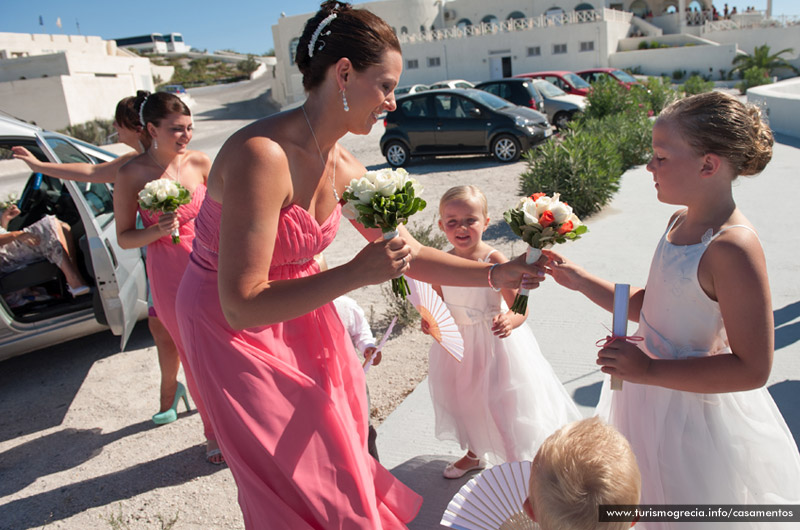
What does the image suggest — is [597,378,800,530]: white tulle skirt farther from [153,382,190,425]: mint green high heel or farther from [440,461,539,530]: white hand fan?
[153,382,190,425]: mint green high heel

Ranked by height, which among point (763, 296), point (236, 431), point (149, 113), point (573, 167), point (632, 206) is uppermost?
point (149, 113)

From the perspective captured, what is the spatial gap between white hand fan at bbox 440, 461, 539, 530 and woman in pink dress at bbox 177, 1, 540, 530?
33cm

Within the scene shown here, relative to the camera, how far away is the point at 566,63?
145 ft

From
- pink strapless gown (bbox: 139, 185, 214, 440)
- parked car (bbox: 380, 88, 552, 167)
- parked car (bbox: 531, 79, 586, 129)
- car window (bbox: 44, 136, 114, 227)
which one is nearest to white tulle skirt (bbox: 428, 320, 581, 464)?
pink strapless gown (bbox: 139, 185, 214, 440)

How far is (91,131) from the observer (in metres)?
34.6

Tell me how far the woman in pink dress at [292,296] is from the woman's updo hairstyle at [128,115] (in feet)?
7.83

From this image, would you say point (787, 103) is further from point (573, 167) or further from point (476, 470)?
point (476, 470)

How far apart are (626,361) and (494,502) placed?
0.63 m

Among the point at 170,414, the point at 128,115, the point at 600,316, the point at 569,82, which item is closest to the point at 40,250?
the point at 128,115

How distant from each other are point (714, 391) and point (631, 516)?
572 mm

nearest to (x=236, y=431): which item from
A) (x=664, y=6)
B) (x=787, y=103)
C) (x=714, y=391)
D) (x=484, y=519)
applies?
(x=484, y=519)

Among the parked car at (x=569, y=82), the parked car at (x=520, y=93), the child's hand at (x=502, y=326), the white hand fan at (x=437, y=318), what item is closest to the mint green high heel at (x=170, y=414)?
the white hand fan at (x=437, y=318)

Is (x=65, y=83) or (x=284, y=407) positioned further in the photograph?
(x=65, y=83)

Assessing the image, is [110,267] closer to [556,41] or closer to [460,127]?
[460,127]
